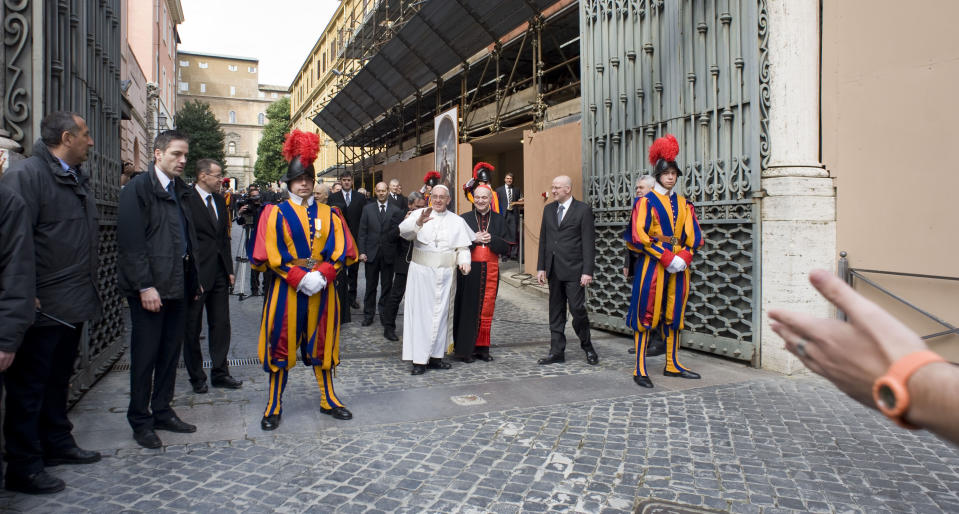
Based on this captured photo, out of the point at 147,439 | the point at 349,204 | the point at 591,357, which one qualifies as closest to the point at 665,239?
the point at 591,357

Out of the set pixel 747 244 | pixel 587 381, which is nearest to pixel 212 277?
pixel 587 381

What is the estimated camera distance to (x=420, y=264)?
660 centimetres

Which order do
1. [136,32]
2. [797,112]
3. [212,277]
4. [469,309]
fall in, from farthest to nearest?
[136,32] < [469,309] < [797,112] < [212,277]

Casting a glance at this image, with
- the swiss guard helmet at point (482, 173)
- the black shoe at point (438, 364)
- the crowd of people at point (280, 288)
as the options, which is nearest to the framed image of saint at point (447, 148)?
the swiss guard helmet at point (482, 173)

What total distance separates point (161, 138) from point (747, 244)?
5.34m

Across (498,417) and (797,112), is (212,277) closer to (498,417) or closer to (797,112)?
(498,417)

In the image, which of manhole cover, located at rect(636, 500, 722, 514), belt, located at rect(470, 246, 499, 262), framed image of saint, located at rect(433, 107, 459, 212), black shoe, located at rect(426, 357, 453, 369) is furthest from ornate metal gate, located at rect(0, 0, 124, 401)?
framed image of saint, located at rect(433, 107, 459, 212)

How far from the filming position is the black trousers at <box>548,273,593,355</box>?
21.4 feet

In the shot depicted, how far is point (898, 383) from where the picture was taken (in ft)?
3.43

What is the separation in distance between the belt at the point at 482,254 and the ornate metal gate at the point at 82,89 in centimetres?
364

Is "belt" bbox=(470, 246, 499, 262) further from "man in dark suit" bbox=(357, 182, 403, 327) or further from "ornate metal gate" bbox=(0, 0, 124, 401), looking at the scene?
"ornate metal gate" bbox=(0, 0, 124, 401)

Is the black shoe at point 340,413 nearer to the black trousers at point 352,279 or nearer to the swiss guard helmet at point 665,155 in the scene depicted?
the swiss guard helmet at point 665,155

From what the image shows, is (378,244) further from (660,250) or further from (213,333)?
(660,250)

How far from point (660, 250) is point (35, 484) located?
4752 mm
